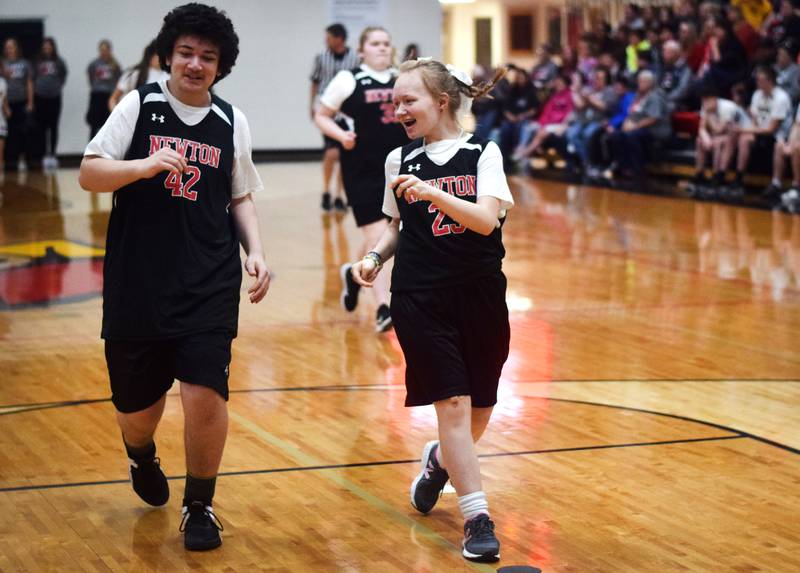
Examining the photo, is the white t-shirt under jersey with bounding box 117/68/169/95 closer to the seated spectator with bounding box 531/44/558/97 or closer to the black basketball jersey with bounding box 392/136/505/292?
the black basketball jersey with bounding box 392/136/505/292

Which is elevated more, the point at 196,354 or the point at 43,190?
the point at 196,354

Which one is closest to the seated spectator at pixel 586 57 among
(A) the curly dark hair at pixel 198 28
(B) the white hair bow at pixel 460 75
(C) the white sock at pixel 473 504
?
(B) the white hair bow at pixel 460 75

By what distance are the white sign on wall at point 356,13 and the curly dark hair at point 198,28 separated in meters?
18.1

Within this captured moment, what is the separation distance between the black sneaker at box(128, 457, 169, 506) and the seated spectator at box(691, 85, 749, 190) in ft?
38.2

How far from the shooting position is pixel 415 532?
413 cm

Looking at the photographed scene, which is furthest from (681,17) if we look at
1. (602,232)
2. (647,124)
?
(602,232)

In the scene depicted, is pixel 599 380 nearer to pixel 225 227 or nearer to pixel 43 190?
pixel 225 227

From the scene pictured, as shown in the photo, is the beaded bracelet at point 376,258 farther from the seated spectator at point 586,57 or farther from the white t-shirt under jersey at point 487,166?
the seated spectator at point 586,57

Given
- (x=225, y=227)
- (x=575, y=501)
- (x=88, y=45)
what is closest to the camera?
(x=225, y=227)

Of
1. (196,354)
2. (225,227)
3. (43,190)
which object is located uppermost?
(225,227)

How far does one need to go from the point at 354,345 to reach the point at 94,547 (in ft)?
10.9

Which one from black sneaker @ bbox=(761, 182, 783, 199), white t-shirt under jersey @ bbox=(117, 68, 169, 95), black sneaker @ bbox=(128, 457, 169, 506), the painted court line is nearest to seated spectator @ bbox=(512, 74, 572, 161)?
black sneaker @ bbox=(761, 182, 783, 199)

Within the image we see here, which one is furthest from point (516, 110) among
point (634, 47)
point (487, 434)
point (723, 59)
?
point (487, 434)

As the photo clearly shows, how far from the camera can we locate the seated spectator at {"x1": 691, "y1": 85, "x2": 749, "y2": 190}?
14734 millimetres
